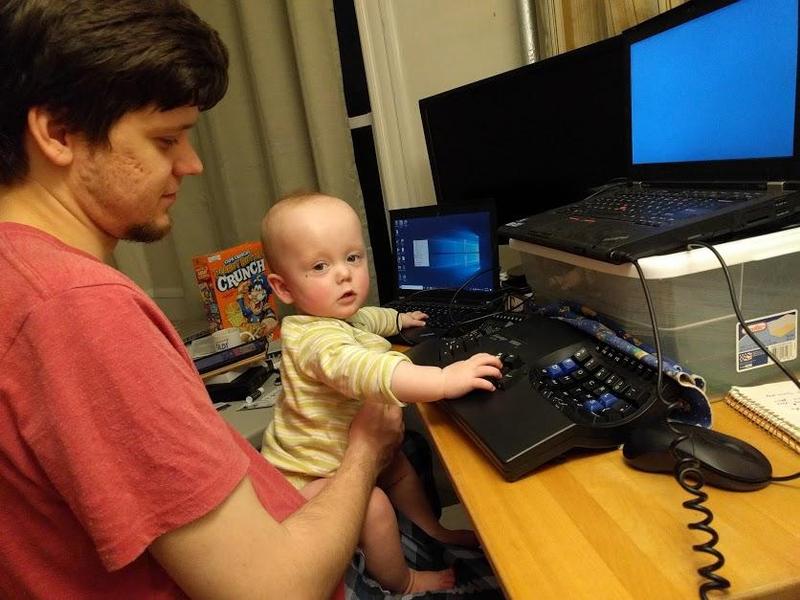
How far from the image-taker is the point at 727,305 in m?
0.70

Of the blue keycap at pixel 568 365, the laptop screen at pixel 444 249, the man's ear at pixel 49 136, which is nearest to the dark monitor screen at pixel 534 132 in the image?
the laptop screen at pixel 444 249

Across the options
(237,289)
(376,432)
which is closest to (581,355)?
(376,432)

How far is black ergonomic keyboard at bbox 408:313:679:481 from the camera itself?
63 centimetres

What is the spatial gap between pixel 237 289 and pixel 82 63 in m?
1.28

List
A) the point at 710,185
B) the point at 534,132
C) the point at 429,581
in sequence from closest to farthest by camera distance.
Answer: the point at 710,185
the point at 429,581
the point at 534,132

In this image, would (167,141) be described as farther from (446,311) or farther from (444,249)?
(444,249)

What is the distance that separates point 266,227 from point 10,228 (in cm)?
57

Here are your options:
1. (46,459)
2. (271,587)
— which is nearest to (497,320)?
(271,587)

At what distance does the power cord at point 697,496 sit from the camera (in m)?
0.44

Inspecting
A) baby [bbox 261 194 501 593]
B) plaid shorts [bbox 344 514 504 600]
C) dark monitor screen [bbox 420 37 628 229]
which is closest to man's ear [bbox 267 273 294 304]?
baby [bbox 261 194 501 593]

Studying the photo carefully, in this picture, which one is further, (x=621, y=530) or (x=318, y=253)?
(x=318, y=253)

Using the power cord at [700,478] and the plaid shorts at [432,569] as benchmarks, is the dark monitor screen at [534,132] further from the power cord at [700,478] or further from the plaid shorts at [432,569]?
the plaid shorts at [432,569]

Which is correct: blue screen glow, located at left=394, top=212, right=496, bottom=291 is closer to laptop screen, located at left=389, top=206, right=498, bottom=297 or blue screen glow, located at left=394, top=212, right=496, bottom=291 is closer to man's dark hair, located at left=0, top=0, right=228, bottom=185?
laptop screen, located at left=389, top=206, right=498, bottom=297

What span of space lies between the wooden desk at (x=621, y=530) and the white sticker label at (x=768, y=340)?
3.7 inches
